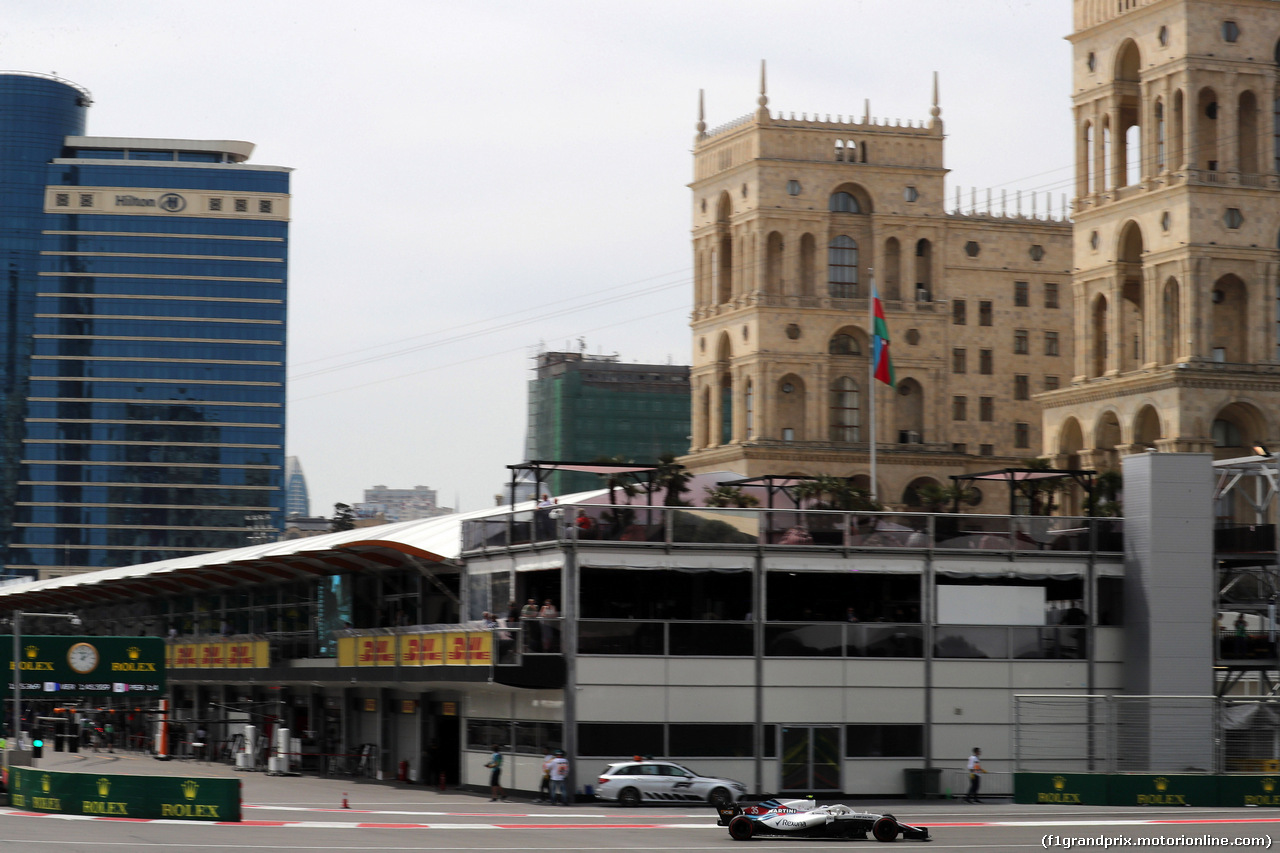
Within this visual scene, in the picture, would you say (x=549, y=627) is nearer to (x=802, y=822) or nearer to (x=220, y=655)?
(x=802, y=822)

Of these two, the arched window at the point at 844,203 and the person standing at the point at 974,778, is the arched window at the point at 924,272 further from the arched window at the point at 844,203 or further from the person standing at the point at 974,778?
the person standing at the point at 974,778

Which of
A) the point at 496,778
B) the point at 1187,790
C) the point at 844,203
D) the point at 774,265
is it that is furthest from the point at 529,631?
the point at 844,203

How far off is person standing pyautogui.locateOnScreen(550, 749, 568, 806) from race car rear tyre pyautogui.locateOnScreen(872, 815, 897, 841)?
15.1 meters

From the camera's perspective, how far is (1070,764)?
2153 inches

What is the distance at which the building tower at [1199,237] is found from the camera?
93000 millimetres

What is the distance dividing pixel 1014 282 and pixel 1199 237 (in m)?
34.7

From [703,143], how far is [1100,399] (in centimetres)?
3858

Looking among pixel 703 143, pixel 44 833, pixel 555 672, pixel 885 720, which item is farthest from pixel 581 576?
pixel 703 143

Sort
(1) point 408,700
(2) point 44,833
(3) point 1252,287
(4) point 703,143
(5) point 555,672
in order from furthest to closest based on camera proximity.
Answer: (4) point 703,143 → (3) point 1252,287 → (1) point 408,700 → (5) point 555,672 → (2) point 44,833

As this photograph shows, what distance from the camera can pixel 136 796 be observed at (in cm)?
4316

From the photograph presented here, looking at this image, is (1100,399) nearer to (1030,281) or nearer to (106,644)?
(1030,281)

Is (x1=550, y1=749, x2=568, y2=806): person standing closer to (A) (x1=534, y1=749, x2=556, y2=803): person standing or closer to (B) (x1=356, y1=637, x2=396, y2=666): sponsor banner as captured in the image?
(A) (x1=534, y1=749, x2=556, y2=803): person standing

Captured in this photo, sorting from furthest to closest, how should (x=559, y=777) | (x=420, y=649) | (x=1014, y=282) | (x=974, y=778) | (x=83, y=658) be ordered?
(x=1014, y=282)
(x=420, y=649)
(x=83, y=658)
(x=974, y=778)
(x=559, y=777)

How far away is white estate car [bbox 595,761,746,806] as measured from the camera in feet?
168
